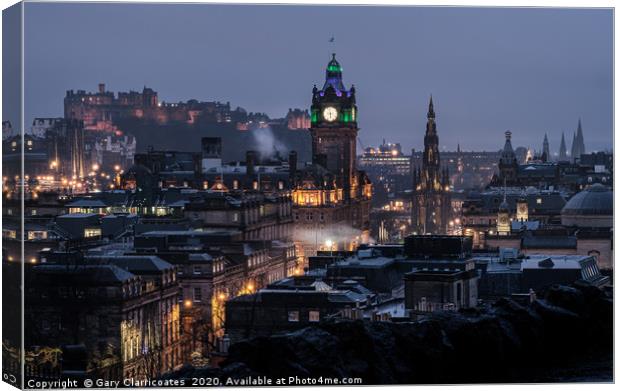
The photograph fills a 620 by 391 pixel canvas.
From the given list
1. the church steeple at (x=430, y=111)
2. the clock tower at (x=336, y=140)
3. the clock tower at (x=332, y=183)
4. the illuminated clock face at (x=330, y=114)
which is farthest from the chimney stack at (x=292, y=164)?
the church steeple at (x=430, y=111)

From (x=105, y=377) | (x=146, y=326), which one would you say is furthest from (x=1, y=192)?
(x=146, y=326)

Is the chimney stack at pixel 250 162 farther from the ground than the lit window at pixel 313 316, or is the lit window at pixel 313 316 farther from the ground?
the chimney stack at pixel 250 162

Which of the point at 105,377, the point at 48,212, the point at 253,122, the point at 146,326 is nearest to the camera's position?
the point at 105,377

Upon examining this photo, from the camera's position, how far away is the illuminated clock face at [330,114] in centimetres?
10238

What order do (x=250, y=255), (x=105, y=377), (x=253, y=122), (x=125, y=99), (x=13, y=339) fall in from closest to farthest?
(x=13, y=339) < (x=105, y=377) < (x=250, y=255) < (x=125, y=99) < (x=253, y=122)

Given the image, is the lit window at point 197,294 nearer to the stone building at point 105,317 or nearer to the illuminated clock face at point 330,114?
the stone building at point 105,317

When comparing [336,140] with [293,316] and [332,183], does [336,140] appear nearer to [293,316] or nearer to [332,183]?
[332,183]

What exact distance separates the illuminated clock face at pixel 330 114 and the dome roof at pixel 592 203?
17.4m

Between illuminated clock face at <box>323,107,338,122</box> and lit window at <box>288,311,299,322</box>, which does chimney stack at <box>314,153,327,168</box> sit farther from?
lit window at <box>288,311,299,322</box>

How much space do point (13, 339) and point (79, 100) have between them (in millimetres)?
41997

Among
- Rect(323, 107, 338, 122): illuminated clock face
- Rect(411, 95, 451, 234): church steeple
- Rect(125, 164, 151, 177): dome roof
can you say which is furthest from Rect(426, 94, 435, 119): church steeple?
Rect(411, 95, 451, 234): church steeple

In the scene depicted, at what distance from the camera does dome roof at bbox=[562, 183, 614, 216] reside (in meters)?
85.8

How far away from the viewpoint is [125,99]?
89812 mm

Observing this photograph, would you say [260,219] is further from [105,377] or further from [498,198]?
[105,377]
